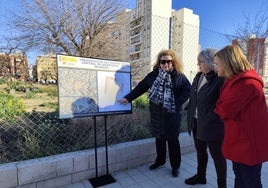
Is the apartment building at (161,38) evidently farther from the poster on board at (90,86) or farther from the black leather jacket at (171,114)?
the poster on board at (90,86)

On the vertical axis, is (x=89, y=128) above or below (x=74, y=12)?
below

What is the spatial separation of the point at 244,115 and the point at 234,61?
0.43 metres

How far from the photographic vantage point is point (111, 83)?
2691 millimetres

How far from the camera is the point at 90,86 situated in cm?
251

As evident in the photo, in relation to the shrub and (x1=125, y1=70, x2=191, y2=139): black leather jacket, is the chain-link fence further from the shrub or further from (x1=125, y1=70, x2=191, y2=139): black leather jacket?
(x1=125, y1=70, x2=191, y2=139): black leather jacket

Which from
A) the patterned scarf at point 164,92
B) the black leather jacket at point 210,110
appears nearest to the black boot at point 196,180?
the black leather jacket at point 210,110

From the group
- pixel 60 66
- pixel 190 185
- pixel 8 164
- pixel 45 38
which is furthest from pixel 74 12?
pixel 190 185

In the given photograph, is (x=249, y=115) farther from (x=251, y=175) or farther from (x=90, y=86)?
(x=90, y=86)

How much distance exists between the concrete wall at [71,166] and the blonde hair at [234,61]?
71.6 inches

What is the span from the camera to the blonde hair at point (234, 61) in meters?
1.66

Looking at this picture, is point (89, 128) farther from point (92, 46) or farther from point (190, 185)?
point (92, 46)

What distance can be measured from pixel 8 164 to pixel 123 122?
1816 mm

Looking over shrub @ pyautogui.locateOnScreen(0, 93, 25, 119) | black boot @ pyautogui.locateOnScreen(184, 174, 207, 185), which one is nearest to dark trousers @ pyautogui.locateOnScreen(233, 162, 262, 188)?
black boot @ pyautogui.locateOnScreen(184, 174, 207, 185)

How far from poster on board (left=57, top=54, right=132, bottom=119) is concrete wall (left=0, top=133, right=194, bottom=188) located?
578 millimetres
